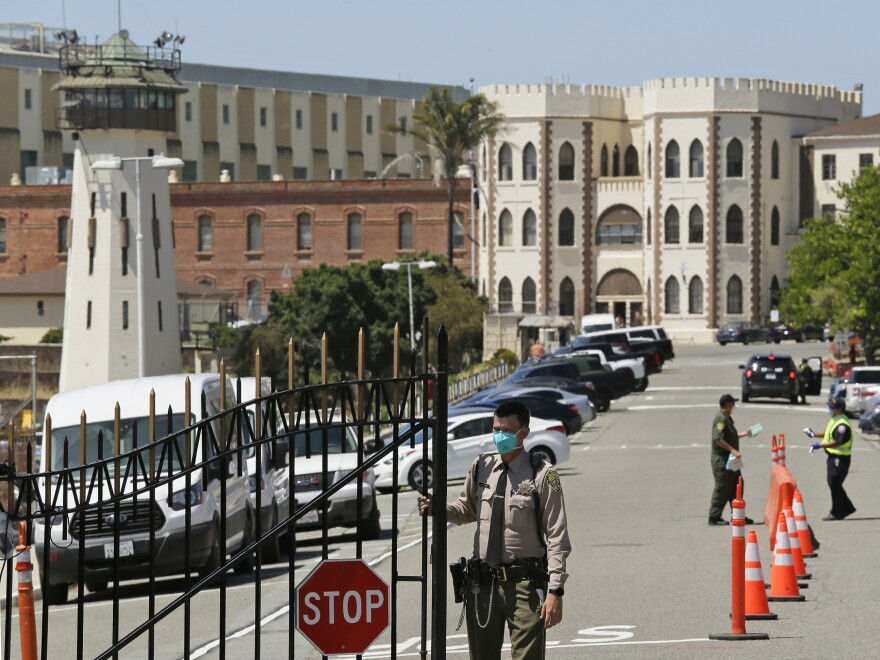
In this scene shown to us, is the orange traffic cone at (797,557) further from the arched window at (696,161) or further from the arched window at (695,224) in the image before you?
the arched window at (696,161)

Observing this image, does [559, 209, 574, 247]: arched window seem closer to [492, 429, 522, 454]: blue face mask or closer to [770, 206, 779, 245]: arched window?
[770, 206, 779, 245]: arched window

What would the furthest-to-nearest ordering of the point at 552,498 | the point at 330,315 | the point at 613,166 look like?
the point at 613,166 → the point at 330,315 → the point at 552,498

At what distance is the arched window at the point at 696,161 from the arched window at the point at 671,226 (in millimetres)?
2317

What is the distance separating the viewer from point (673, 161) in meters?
105

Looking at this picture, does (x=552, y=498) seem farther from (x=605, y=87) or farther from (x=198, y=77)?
(x=198, y=77)

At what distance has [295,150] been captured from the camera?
13300 cm

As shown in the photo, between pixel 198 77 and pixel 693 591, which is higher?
pixel 198 77

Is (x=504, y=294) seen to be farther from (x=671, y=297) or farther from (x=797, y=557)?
(x=797, y=557)

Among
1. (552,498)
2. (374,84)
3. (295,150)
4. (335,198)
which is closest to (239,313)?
(335,198)

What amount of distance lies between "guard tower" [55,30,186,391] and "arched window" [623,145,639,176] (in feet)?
165

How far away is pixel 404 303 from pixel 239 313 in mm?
23091

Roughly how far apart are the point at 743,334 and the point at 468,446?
66.6 m

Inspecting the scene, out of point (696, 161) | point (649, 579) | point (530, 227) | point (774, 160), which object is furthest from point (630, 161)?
point (649, 579)

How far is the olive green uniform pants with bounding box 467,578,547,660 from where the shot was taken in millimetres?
9383
